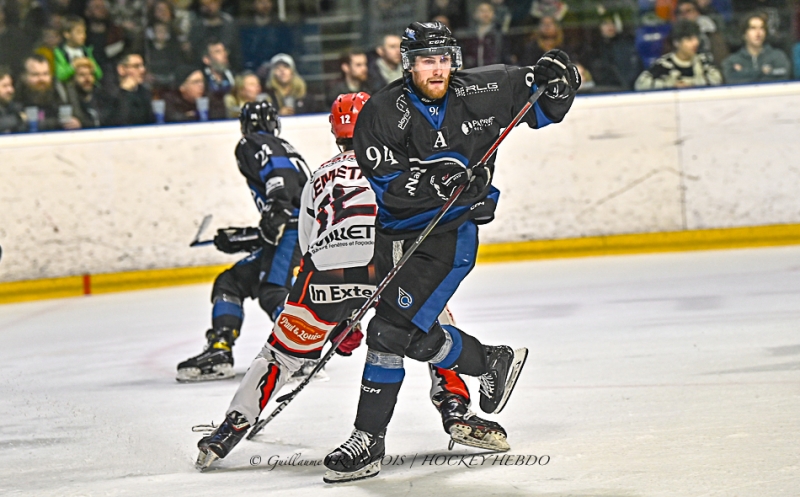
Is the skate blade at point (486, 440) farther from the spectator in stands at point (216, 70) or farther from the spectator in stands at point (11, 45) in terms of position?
the spectator in stands at point (11, 45)

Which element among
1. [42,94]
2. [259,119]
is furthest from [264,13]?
[259,119]

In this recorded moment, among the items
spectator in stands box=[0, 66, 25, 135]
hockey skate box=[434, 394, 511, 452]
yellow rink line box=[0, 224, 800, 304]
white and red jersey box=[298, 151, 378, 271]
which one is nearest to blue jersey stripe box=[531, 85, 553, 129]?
white and red jersey box=[298, 151, 378, 271]

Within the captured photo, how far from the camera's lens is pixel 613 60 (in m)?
8.22

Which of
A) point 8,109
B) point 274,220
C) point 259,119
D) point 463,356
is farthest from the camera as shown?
point 8,109

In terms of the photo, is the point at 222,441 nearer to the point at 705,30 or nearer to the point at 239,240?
the point at 239,240

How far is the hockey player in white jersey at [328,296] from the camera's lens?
3.60 metres

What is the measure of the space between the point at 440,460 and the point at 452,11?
5437 mm

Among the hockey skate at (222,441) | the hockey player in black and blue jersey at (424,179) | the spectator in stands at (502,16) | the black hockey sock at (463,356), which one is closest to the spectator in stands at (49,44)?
the spectator in stands at (502,16)

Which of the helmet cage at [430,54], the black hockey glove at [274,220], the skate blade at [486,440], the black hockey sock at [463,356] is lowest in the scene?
the skate blade at [486,440]

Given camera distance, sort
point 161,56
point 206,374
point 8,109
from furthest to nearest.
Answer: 1. point 161,56
2. point 8,109
3. point 206,374

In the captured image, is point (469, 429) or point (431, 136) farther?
point (469, 429)

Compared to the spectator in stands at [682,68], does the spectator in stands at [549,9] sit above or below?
above

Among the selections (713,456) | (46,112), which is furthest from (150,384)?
(46,112)

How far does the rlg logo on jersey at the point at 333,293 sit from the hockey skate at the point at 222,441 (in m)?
0.42
